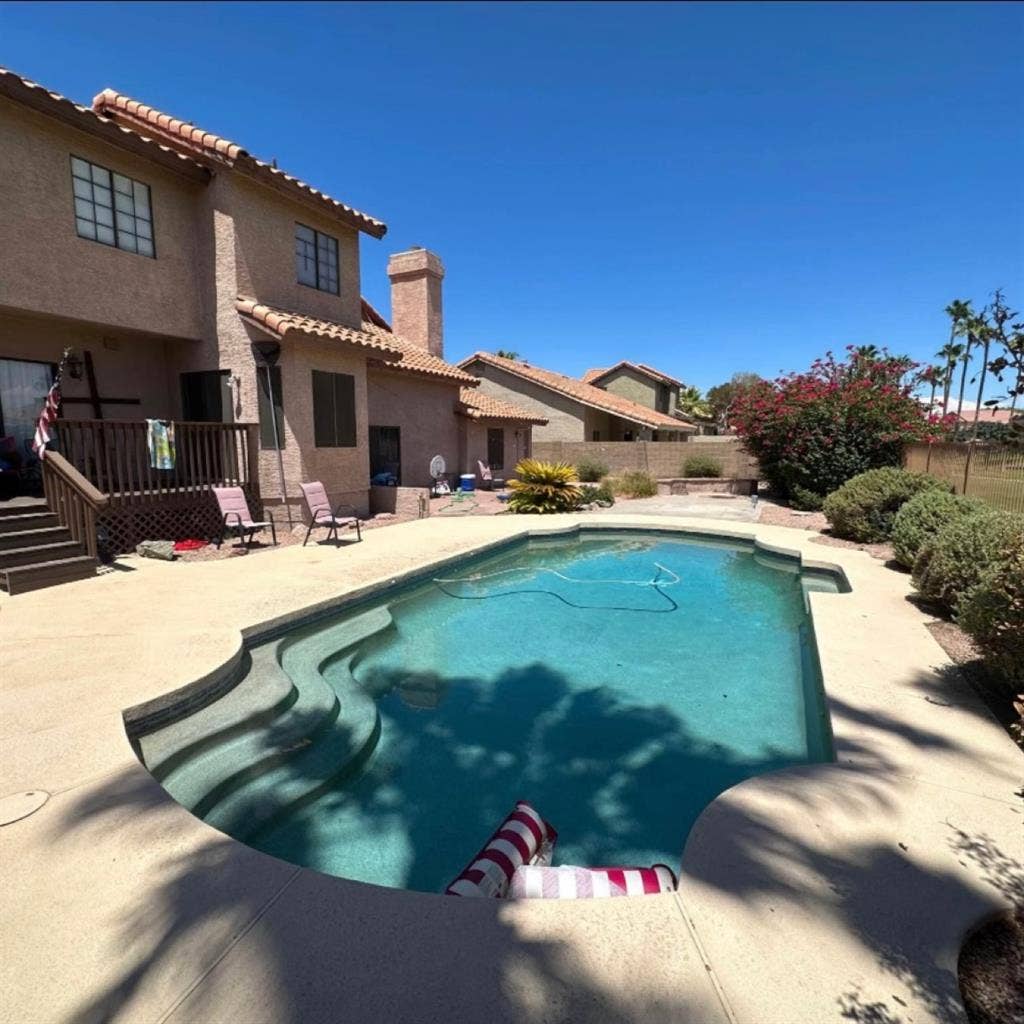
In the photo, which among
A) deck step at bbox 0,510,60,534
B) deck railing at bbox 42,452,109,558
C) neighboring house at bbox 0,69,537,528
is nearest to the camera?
deck step at bbox 0,510,60,534

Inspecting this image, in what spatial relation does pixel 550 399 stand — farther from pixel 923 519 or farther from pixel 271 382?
pixel 923 519

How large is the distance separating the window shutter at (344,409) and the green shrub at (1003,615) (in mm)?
12026

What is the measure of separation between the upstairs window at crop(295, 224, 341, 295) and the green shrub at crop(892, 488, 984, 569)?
1333cm

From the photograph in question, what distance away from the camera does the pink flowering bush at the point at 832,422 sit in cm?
1658

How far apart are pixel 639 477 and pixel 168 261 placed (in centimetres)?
Answer: 1709

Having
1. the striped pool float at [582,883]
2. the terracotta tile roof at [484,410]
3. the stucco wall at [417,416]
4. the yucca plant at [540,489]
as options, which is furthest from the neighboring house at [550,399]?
the striped pool float at [582,883]

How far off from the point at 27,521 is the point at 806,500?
18.8 m

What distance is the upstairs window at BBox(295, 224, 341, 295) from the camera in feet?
42.5

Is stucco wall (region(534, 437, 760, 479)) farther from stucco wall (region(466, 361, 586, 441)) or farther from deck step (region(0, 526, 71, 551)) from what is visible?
deck step (region(0, 526, 71, 551))

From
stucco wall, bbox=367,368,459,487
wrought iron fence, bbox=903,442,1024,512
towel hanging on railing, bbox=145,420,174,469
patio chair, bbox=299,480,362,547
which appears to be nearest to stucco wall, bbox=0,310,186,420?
towel hanging on railing, bbox=145,420,174,469

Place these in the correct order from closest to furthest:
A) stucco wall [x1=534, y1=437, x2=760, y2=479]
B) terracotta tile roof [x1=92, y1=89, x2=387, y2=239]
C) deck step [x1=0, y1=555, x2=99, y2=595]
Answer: deck step [x1=0, y1=555, x2=99, y2=595] → terracotta tile roof [x1=92, y1=89, x2=387, y2=239] → stucco wall [x1=534, y1=437, x2=760, y2=479]

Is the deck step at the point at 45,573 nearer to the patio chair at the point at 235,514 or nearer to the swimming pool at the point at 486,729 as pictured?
the patio chair at the point at 235,514

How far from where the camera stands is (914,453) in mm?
15492

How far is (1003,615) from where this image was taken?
13.8ft
